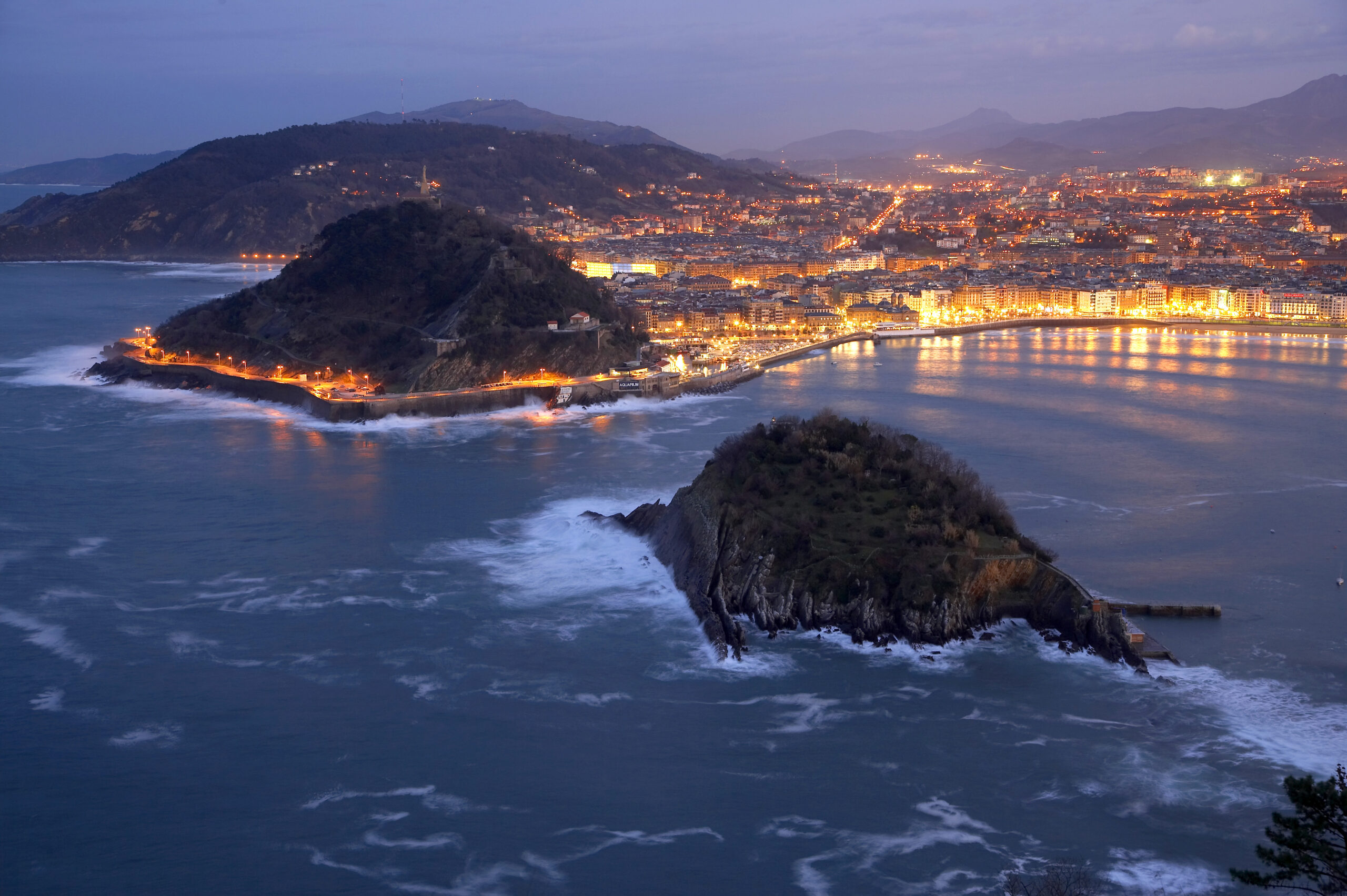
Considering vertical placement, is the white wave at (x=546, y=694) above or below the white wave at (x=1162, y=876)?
above

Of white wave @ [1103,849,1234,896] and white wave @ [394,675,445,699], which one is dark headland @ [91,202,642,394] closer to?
white wave @ [394,675,445,699]

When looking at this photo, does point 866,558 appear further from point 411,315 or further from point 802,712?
point 411,315

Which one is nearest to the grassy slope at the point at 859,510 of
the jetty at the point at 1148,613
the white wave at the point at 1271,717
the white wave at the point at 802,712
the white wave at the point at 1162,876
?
the jetty at the point at 1148,613

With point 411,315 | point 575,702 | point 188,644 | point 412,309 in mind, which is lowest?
point 575,702

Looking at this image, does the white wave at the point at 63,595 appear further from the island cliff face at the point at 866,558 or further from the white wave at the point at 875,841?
the white wave at the point at 875,841

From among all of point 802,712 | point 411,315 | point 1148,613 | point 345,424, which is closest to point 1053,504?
point 1148,613

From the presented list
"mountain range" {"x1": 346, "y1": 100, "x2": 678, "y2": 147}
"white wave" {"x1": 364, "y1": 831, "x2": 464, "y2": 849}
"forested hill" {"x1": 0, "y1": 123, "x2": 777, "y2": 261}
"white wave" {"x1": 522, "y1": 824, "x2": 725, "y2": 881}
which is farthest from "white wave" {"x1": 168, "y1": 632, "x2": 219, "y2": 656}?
"mountain range" {"x1": 346, "y1": 100, "x2": 678, "y2": 147}
